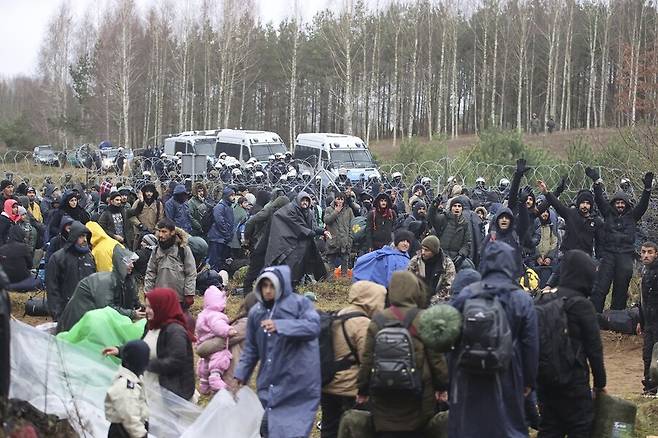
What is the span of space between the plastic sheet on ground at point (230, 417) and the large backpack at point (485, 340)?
5.66ft

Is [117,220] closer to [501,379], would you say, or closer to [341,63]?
[501,379]

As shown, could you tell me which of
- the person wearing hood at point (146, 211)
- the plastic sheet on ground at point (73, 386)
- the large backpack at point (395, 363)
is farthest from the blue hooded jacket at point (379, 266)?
the person wearing hood at point (146, 211)

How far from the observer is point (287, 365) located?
5.37 metres

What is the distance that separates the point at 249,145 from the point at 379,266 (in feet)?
68.6

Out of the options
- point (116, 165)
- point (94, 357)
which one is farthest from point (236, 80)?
point (94, 357)

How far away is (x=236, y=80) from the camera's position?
160 feet

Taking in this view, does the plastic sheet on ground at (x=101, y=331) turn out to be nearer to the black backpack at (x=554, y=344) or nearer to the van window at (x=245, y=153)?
the black backpack at (x=554, y=344)

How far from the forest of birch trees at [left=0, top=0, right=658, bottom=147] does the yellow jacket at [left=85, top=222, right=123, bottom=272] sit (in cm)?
3628

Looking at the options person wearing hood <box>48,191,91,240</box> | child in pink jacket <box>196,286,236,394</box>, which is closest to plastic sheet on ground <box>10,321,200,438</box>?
child in pink jacket <box>196,286,236,394</box>

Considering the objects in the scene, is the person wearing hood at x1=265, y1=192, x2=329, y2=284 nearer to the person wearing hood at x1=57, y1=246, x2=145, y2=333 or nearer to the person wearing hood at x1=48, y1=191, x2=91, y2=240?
the person wearing hood at x1=48, y1=191, x2=91, y2=240

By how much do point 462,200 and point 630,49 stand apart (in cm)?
3233

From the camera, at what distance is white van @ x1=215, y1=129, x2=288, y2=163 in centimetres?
2858

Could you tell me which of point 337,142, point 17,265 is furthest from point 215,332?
point 337,142

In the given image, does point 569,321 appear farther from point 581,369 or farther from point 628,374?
point 628,374
